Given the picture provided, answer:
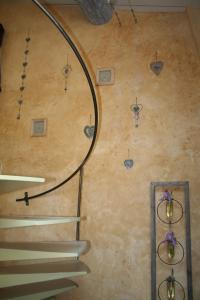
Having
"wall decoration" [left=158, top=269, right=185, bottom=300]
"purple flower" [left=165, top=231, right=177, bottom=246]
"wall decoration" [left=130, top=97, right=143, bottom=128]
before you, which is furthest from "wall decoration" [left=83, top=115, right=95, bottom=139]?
"wall decoration" [left=158, top=269, right=185, bottom=300]

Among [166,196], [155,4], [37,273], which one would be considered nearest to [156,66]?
[155,4]

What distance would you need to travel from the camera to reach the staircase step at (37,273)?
1.96 metres

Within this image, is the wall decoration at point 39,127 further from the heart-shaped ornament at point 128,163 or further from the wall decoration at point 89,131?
the heart-shaped ornament at point 128,163

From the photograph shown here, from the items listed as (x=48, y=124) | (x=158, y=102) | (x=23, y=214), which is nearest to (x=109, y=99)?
(x=158, y=102)

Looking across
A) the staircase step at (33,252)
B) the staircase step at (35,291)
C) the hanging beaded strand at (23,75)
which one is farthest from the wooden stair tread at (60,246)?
the hanging beaded strand at (23,75)

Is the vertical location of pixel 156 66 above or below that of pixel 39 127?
above

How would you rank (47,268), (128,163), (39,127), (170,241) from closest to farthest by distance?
(47,268) → (170,241) → (128,163) → (39,127)

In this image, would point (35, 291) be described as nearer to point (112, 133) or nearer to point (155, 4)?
point (112, 133)

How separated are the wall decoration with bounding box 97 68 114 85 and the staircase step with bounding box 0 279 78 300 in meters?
2.15

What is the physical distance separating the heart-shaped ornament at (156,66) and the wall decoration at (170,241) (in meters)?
1.29

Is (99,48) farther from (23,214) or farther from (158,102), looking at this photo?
(23,214)

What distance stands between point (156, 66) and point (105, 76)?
596 millimetres

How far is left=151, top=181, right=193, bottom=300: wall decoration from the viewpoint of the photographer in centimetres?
261

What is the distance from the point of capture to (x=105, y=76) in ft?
11.0
